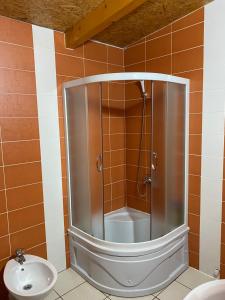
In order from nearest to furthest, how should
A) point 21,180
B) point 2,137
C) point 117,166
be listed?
point 2,137, point 21,180, point 117,166

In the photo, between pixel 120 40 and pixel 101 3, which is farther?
pixel 120 40

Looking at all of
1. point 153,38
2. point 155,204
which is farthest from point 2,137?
point 153,38

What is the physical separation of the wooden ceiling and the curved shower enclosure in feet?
1.73

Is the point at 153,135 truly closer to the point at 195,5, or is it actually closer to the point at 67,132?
the point at 67,132

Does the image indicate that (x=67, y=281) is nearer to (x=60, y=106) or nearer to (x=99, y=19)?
(x=60, y=106)

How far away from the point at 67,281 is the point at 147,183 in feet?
4.13

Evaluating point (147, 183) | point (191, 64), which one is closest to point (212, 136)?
point (191, 64)

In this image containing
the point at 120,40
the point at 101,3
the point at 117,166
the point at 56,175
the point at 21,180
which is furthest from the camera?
the point at 117,166

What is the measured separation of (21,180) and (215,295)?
164cm

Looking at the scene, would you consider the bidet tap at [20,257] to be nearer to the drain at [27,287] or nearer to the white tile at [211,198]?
the drain at [27,287]

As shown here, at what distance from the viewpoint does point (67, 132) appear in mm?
2201

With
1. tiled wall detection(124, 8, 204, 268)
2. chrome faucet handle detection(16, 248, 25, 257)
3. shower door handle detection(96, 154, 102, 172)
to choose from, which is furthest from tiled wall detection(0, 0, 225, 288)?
shower door handle detection(96, 154, 102, 172)

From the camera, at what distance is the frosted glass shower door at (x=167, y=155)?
1951 millimetres

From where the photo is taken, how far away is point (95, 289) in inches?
79.8
